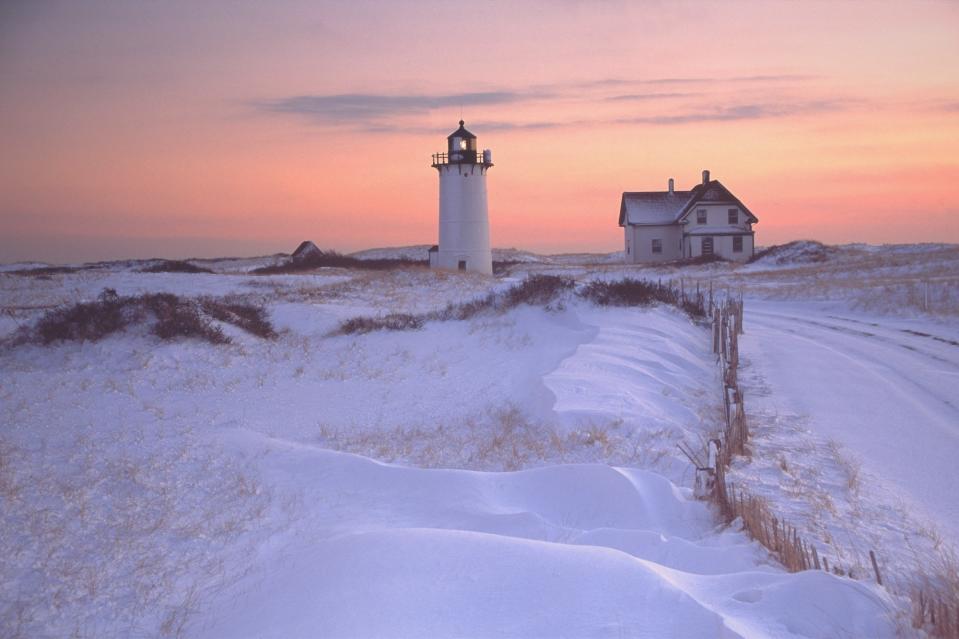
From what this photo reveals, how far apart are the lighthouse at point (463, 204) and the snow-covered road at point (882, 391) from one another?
2102 centimetres

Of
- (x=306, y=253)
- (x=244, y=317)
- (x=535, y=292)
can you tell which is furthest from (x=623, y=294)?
(x=306, y=253)

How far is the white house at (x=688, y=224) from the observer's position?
5325 cm

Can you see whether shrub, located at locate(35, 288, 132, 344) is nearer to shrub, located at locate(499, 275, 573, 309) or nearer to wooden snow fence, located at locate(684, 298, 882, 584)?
shrub, located at locate(499, 275, 573, 309)

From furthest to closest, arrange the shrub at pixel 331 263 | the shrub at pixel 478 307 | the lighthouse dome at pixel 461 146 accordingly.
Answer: the shrub at pixel 331 263 < the lighthouse dome at pixel 461 146 < the shrub at pixel 478 307

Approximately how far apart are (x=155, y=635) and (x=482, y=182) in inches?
1484

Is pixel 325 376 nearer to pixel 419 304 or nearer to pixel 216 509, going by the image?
pixel 216 509

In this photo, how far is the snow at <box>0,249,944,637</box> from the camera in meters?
4.59

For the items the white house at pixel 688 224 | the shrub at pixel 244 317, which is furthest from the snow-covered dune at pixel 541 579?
the white house at pixel 688 224

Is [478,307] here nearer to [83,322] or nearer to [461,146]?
[83,322]

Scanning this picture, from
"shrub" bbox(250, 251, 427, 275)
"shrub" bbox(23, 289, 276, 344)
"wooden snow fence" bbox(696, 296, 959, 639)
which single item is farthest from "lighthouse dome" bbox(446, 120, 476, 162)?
"wooden snow fence" bbox(696, 296, 959, 639)

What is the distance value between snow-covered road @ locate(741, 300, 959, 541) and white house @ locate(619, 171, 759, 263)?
30988 mm

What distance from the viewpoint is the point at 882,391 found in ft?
42.0

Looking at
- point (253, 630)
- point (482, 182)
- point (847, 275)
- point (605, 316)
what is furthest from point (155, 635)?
point (847, 275)

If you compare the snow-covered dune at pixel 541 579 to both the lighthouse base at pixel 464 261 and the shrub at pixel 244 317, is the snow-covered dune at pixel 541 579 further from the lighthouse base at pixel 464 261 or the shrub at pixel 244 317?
the lighthouse base at pixel 464 261
